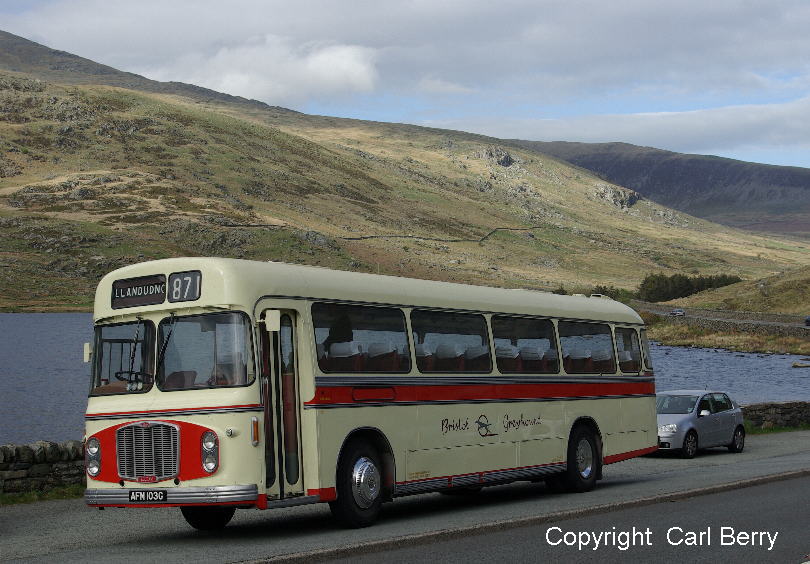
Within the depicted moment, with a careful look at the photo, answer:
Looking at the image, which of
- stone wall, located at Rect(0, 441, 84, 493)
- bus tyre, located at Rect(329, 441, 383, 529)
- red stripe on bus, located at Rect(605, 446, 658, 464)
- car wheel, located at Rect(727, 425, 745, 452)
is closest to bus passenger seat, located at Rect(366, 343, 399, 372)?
bus tyre, located at Rect(329, 441, 383, 529)

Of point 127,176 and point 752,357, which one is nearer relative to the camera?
point 752,357

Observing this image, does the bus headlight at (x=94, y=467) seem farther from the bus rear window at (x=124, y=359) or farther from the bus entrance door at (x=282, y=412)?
the bus entrance door at (x=282, y=412)

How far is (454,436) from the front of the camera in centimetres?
1652

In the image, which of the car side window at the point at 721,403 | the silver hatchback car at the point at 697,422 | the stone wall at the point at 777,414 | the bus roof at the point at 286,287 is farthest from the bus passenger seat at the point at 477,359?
the stone wall at the point at 777,414

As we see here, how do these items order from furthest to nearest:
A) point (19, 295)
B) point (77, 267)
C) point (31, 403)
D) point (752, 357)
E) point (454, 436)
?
A: point (77, 267), point (19, 295), point (752, 357), point (31, 403), point (454, 436)

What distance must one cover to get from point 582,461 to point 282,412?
→ 25.3 feet

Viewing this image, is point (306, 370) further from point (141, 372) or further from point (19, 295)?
point (19, 295)

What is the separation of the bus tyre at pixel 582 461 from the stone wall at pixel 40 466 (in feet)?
26.2

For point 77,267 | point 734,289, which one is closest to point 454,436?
point 77,267

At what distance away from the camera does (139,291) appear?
14.2 metres

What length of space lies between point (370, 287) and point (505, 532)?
149 inches

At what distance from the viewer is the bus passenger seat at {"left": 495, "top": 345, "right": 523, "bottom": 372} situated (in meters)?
17.7

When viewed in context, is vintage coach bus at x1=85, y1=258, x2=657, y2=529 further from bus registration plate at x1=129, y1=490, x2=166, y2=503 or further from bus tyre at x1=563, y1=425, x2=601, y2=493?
bus tyre at x1=563, y1=425, x2=601, y2=493

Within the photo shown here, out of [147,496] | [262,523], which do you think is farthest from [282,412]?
[262,523]
